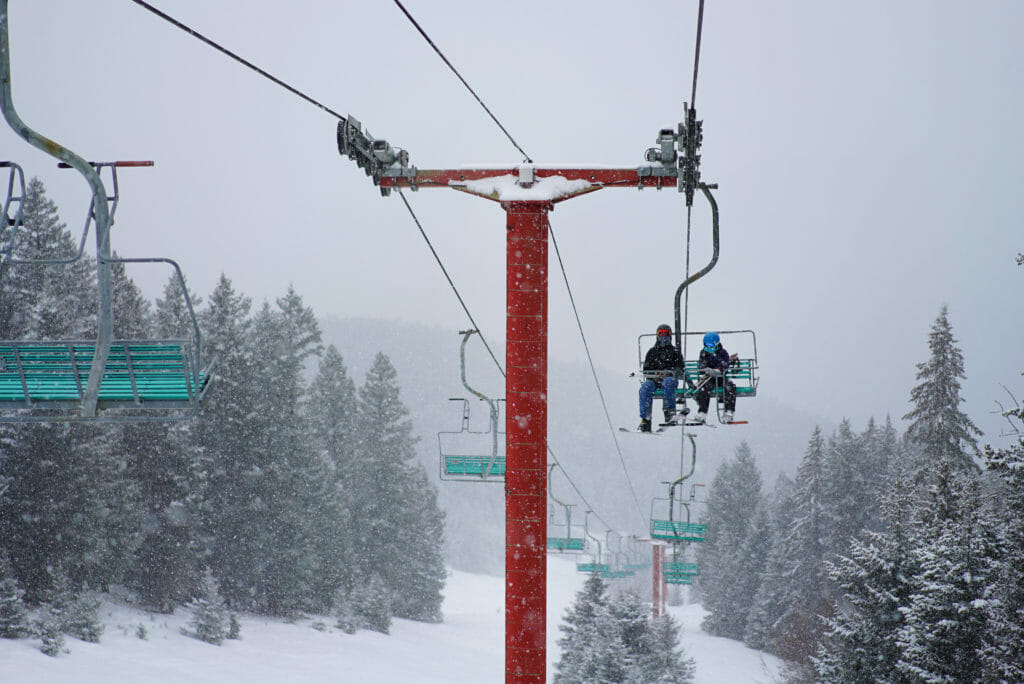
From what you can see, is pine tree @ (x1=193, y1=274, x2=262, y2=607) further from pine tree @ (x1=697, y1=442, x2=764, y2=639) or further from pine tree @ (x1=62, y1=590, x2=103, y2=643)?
pine tree @ (x1=697, y1=442, x2=764, y2=639)

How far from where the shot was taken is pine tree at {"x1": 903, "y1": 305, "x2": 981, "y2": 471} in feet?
131

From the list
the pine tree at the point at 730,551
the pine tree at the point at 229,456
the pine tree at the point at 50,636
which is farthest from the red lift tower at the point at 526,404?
the pine tree at the point at 730,551

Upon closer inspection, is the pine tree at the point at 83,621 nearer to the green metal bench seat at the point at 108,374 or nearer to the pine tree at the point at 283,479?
the pine tree at the point at 283,479

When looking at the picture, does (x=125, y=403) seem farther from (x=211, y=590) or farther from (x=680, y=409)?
(x=211, y=590)

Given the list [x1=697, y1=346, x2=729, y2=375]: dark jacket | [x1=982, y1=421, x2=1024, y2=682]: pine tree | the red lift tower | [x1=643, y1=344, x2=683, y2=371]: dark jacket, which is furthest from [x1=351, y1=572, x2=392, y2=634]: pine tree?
the red lift tower

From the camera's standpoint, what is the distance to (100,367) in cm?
475

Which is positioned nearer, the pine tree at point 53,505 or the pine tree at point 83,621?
the pine tree at point 83,621

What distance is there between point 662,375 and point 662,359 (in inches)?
19.9

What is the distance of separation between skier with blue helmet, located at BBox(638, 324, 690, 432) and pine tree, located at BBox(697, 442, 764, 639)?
50128mm

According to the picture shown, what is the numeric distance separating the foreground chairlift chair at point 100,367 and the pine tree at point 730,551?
58.6 metres

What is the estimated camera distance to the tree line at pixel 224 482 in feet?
93.2

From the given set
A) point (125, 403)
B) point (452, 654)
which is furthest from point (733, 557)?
point (125, 403)

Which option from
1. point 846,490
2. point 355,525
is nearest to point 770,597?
point 846,490

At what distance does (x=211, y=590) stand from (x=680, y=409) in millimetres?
24469
